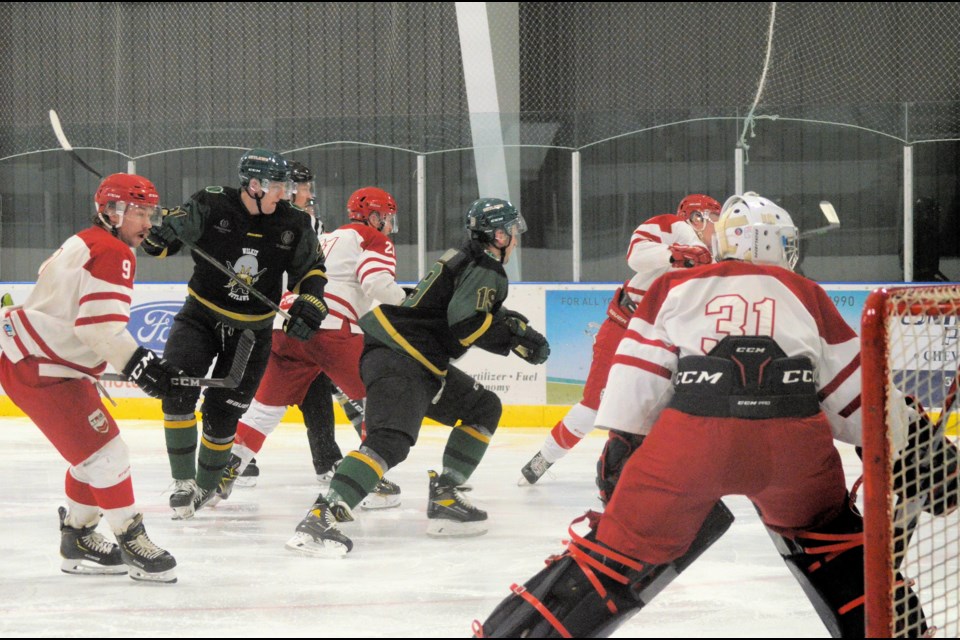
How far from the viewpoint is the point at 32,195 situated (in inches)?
298

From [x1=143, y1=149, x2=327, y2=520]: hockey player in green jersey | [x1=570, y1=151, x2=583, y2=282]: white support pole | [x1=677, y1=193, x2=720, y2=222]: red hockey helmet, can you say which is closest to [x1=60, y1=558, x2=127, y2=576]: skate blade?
[x1=143, y1=149, x2=327, y2=520]: hockey player in green jersey

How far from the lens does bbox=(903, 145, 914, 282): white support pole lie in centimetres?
651

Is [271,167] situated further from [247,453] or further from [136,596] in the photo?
[136,596]

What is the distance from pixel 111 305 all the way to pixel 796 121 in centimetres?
511

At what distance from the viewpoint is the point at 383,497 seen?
4.27 meters

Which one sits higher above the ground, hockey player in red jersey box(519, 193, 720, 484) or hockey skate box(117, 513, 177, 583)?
hockey player in red jersey box(519, 193, 720, 484)

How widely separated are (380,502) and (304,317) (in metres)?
0.82

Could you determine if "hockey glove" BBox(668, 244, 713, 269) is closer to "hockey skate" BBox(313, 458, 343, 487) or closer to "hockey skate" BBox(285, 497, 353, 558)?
"hockey skate" BBox(285, 497, 353, 558)

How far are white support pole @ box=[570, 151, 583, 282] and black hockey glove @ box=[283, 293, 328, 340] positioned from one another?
3.15 m

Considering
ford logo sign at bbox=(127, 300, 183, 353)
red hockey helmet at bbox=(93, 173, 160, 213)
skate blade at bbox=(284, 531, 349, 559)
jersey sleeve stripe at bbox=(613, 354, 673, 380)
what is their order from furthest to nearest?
ford logo sign at bbox=(127, 300, 183, 353) < skate blade at bbox=(284, 531, 349, 559) < red hockey helmet at bbox=(93, 173, 160, 213) < jersey sleeve stripe at bbox=(613, 354, 673, 380)

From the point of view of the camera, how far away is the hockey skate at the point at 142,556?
119 inches

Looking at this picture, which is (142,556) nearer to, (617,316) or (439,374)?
(439,374)

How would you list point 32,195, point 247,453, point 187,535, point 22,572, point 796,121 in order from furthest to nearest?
point 32,195
point 796,121
point 247,453
point 187,535
point 22,572

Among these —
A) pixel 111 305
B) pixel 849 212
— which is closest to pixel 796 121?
pixel 849 212
